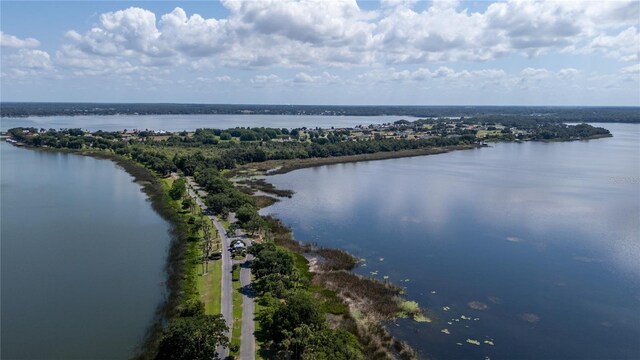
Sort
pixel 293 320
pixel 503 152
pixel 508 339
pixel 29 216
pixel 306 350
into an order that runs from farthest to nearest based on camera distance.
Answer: pixel 503 152 → pixel 29 216 → pixel 508 339 → pixel 293 320 → pixel 306 350

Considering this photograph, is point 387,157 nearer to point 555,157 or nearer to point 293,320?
point 555,157

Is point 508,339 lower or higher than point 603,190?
lower

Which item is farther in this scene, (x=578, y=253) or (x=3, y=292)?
(x=578, y=253)

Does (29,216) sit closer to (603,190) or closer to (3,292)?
(3,292)

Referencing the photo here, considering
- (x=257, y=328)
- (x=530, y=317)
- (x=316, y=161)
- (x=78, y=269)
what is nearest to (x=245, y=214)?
(x=78, y=269)

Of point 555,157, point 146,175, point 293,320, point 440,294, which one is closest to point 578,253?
point 440,294

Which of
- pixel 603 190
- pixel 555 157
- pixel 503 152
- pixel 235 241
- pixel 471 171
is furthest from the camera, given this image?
pixel 503 152

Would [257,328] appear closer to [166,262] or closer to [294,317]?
[294,317]

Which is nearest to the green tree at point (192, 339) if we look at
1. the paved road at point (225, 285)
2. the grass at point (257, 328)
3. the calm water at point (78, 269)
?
the paved road at point (225, 285)
